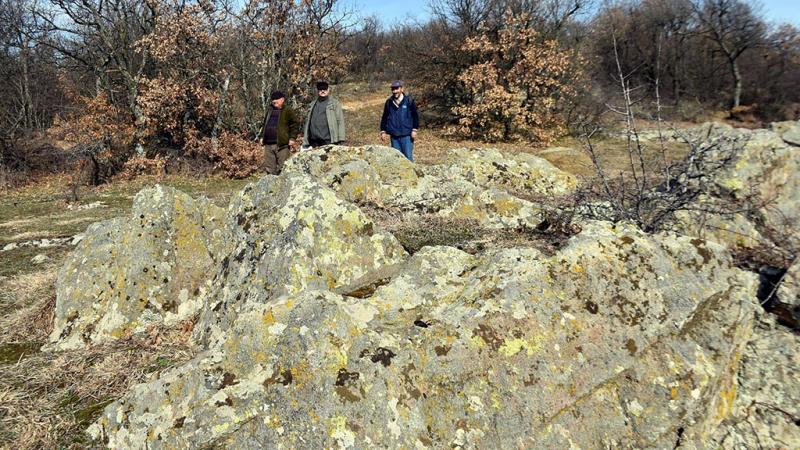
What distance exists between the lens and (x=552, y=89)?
2327 centimetres

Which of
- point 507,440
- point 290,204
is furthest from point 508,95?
point 507,440

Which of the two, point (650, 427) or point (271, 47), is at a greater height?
point (271, 47)

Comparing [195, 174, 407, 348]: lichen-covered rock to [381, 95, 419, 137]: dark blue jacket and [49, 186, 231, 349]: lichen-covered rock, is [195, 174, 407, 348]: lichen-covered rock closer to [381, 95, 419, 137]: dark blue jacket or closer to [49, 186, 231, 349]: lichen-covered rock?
[49, 186, 231, 349]: lichen-covered rock

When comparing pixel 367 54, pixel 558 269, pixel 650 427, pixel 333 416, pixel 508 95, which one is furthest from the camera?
pixel 367 54

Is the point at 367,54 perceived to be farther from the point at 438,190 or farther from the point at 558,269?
the point at 558,269

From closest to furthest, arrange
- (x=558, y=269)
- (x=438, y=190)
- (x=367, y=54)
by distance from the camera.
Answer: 1. (x=558, y=269)
2. (x=438, y=190)
3. (x=367, y=54)

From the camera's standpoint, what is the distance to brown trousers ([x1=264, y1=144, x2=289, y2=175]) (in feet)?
30.6

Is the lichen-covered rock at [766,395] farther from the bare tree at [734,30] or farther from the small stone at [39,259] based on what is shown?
the bare tree at [734,30]

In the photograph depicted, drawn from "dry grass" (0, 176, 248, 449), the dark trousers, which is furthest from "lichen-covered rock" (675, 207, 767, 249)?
the dark trousers

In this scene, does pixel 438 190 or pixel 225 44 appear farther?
pixel 225 44

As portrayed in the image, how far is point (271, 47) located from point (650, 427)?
18640mm

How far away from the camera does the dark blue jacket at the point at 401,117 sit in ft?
30.0

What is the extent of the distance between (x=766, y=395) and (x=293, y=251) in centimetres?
351

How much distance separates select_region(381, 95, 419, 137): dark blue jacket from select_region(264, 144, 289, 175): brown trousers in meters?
1.98
